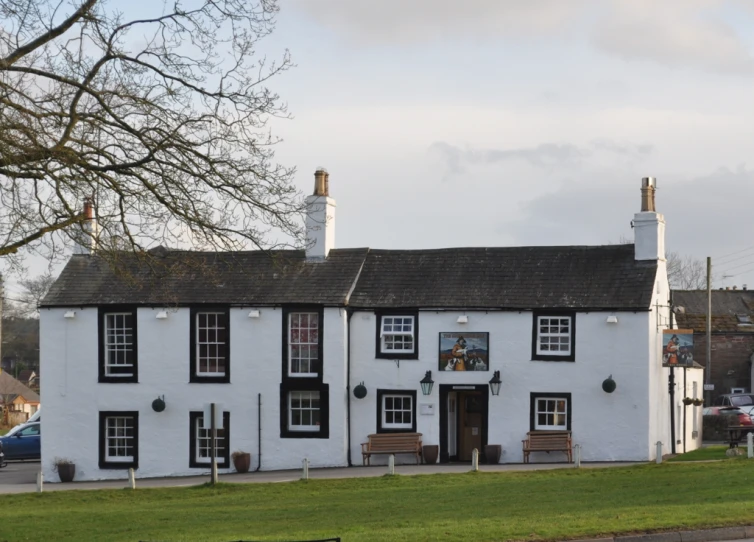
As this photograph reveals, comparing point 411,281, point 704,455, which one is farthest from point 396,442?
point 704,455

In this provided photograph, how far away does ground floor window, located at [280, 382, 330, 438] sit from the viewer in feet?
119

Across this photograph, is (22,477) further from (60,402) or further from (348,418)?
(348,418)

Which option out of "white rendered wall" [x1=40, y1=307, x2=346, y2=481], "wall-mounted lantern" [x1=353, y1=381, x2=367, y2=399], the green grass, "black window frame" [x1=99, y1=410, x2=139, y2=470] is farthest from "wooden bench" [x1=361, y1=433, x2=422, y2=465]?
the green grass

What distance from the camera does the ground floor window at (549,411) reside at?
3497cm

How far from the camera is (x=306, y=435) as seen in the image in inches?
1421

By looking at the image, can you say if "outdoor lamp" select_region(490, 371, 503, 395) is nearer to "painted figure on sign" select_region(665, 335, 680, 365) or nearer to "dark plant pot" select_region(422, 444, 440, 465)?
"dark plant pot" select_region(422, 444, 440, 465)

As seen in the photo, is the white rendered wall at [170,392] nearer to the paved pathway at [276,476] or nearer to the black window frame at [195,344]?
the black window frame at [195,344]

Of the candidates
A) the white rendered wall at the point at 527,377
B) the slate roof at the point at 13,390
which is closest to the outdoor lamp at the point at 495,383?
the white rendered wall at the point at 527,377

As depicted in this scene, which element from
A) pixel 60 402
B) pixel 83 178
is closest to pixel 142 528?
pixel 83 178

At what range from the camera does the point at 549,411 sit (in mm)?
35125

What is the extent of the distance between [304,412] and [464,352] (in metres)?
5.39

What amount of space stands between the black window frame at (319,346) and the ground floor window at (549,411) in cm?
668

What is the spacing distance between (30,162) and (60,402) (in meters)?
23.3

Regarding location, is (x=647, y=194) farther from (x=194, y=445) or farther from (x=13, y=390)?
(x=13, y=390)
